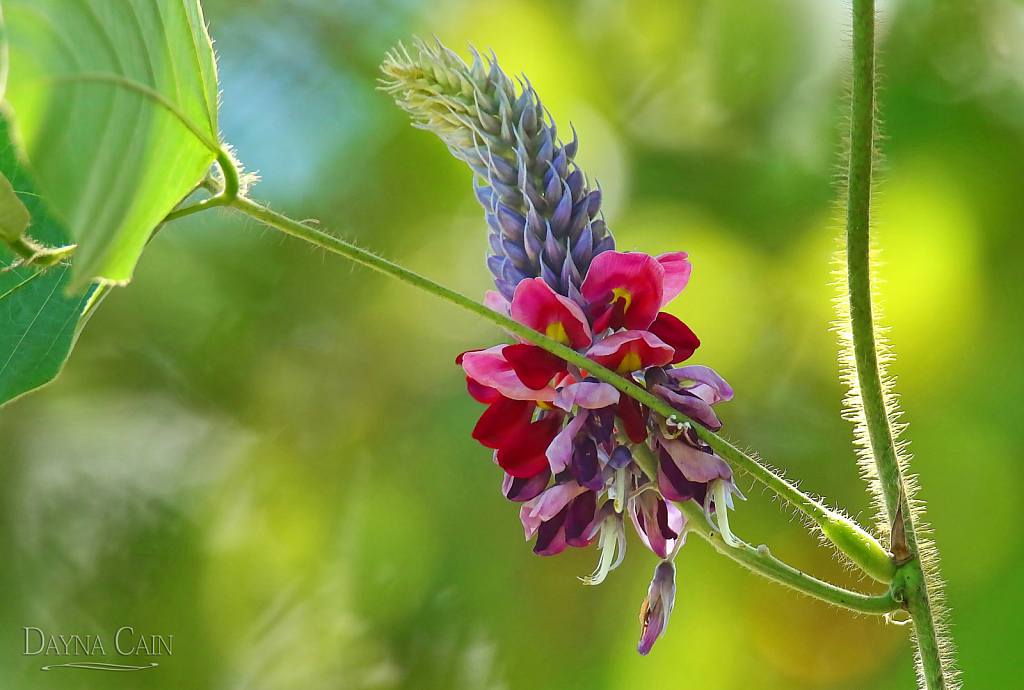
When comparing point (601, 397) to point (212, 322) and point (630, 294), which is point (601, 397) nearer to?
point (630, 294)

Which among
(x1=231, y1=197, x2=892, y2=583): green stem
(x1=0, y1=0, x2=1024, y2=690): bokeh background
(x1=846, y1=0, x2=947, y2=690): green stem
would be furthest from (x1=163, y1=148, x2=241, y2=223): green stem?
(x1=0, y1=0, x2=1024, y2=690): bokeh background

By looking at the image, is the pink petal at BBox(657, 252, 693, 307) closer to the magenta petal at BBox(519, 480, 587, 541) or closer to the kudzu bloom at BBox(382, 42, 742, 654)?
the kudzu bloom at BBox(382, 42, 742, 654)

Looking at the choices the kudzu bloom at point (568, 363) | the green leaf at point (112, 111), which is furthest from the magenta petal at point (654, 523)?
the green leaf at point (112, 111)

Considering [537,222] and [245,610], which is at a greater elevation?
[537,222]

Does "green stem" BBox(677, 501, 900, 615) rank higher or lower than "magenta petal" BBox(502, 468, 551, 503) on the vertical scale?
higher

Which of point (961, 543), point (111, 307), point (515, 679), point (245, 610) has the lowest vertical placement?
point (245, 610)

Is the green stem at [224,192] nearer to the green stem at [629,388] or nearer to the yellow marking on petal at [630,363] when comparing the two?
the green stem at [629,388]

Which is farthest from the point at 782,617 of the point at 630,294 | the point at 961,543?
the point at 630,294
